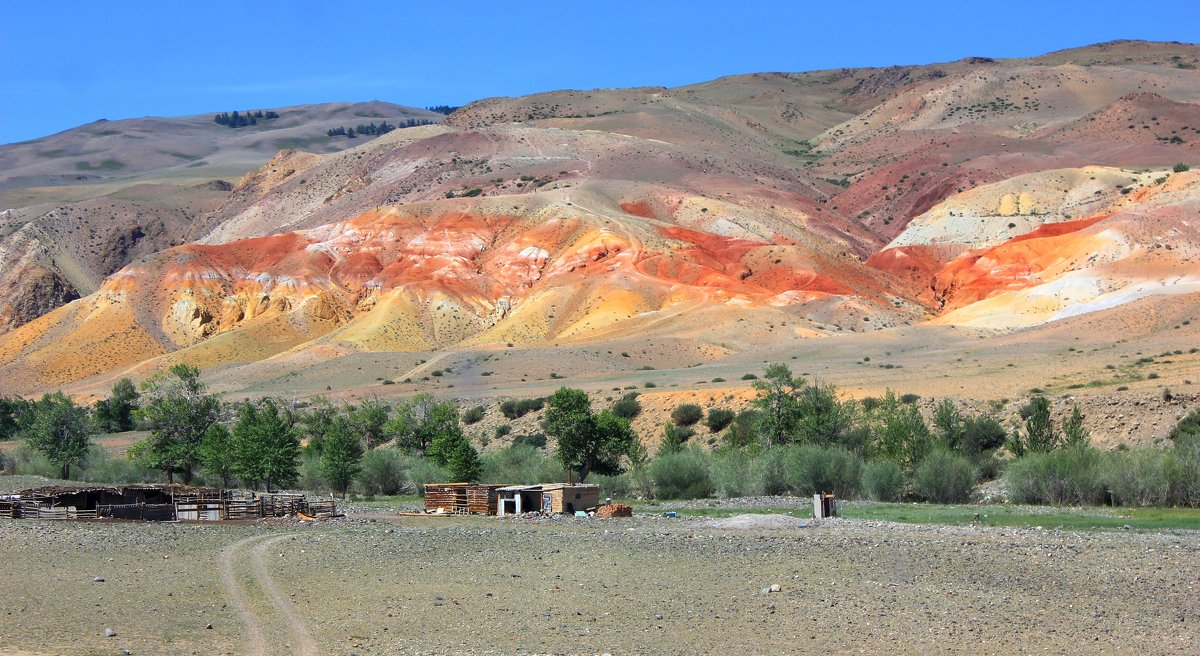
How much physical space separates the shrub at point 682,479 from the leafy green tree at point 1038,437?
11.1 meters

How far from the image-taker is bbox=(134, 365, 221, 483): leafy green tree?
6366 cm

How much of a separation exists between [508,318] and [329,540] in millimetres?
85275

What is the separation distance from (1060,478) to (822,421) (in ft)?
44.0

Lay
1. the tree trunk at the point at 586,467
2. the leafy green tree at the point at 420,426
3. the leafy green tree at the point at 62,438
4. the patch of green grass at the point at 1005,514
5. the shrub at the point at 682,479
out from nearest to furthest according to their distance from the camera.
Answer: the patch of green grass at the point at 1005,514, the shrub at the point at 682,479, the tree trunk at the point at 586,467, the leafy green tree at the point at 62,438, the leafy green tree at the point at 420,426

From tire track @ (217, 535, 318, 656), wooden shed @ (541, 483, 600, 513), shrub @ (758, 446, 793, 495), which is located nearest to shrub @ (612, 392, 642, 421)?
shrub @ (758, 446, 793, 495)

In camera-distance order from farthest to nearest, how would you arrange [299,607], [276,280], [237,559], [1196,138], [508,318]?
[1196,138], [276,280], [508,318], [237,559], [299,607]

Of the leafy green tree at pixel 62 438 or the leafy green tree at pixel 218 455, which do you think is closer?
the leafy green tree at pixel 218 455

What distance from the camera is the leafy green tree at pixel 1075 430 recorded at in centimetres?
4812

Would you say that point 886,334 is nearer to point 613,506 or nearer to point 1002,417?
point 1002,417

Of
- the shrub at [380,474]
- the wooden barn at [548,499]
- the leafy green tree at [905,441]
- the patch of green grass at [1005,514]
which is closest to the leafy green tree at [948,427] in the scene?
the leafy green tree at [905,441]

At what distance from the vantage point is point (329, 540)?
120 ft

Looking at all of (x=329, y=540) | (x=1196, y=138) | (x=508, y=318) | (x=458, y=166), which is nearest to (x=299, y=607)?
(x=329, y=540)

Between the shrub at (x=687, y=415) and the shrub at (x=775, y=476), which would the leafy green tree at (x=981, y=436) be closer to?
the shrub at (x=775, y=476)

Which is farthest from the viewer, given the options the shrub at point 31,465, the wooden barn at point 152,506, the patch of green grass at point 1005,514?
the shrub at point 31,465
